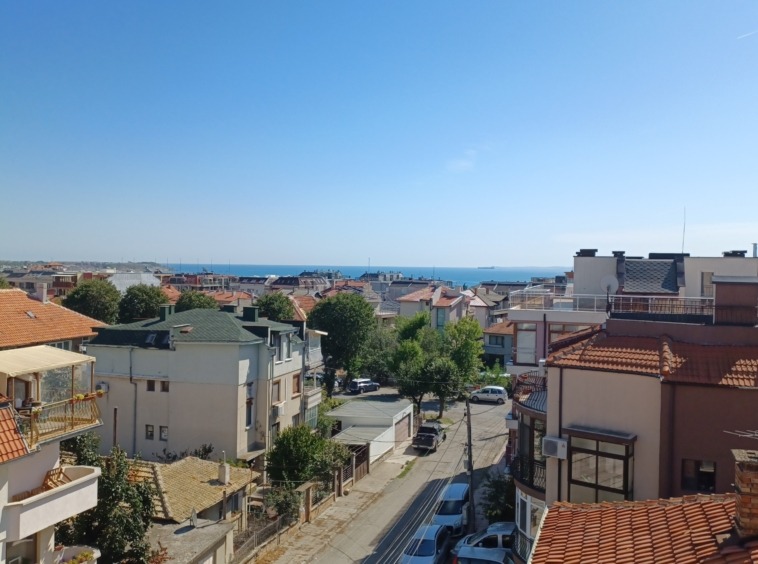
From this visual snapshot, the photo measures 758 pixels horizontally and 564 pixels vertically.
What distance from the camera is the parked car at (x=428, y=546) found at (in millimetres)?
18562

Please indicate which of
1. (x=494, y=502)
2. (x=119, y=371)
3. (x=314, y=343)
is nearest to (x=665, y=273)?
(x=494, y=502)

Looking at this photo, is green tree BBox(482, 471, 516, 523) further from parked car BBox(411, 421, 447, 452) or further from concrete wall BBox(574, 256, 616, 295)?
parked car BBox(411, 421, 447, 452)

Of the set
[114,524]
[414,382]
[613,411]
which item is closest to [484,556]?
[613,411]

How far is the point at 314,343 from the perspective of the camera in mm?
32656

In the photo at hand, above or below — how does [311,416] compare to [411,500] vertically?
above

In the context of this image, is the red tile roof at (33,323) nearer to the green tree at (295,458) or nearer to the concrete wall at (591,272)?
the green tree at (295,458)

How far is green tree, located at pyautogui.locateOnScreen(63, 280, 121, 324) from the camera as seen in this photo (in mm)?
53062

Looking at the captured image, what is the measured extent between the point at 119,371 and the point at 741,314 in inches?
906

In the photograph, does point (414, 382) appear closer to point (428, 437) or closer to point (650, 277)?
point (428, 437)

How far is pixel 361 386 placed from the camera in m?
48.7

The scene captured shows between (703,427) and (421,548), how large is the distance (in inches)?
384

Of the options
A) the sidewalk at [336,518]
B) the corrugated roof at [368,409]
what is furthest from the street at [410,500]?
the corrugated roof at [368,409]

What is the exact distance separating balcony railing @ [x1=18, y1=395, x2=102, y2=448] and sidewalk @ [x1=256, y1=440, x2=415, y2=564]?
859 cm

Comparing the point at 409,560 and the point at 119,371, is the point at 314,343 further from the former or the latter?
the point at 409,560
